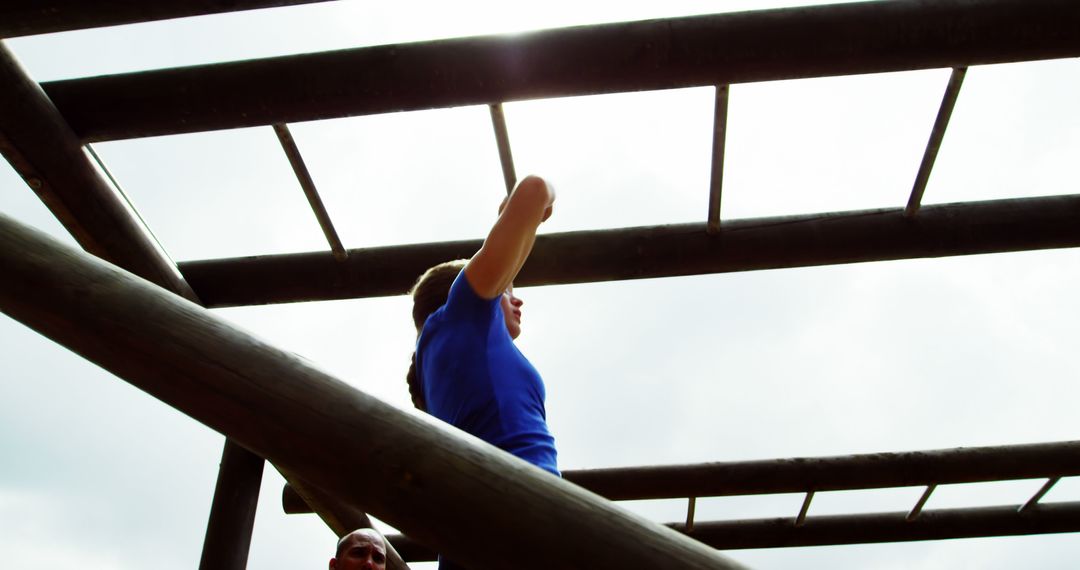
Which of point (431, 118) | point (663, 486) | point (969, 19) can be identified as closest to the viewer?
point (969, 19)

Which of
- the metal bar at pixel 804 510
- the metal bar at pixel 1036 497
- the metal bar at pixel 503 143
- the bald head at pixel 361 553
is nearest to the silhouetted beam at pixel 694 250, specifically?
the metal bar at pixel 503 143

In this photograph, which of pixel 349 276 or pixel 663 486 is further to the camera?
pixel 663 486

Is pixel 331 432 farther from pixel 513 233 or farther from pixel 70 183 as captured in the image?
pixel 70 183

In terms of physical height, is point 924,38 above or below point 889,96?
below

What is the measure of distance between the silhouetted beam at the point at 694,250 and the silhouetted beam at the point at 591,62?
40.8 inches

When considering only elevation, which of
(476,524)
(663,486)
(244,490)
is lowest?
(476,524)

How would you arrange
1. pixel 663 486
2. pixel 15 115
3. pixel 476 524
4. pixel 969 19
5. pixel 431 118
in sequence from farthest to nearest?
1. pixel 663 486
2. pixel 431 118
3. pixel 15 115
4. pixel 969 19
5. pixel 476 524

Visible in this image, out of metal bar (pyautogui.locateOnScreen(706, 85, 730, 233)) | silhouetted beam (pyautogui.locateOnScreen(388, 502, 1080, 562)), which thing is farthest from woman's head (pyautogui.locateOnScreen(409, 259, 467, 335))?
silhouetted beam (pyautogui.locateOnScreen(388, 502, 1080, 562))

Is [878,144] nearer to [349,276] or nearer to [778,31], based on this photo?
[778,31]

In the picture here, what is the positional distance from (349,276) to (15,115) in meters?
1.85

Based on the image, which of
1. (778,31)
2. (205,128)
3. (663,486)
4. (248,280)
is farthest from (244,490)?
(778,31)

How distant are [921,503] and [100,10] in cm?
754

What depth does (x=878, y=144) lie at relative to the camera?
5.01 metres

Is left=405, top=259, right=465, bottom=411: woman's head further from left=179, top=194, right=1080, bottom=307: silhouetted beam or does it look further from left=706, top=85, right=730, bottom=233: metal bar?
left=179, top=194, right=1080, bottom=307: silhouetted beam
